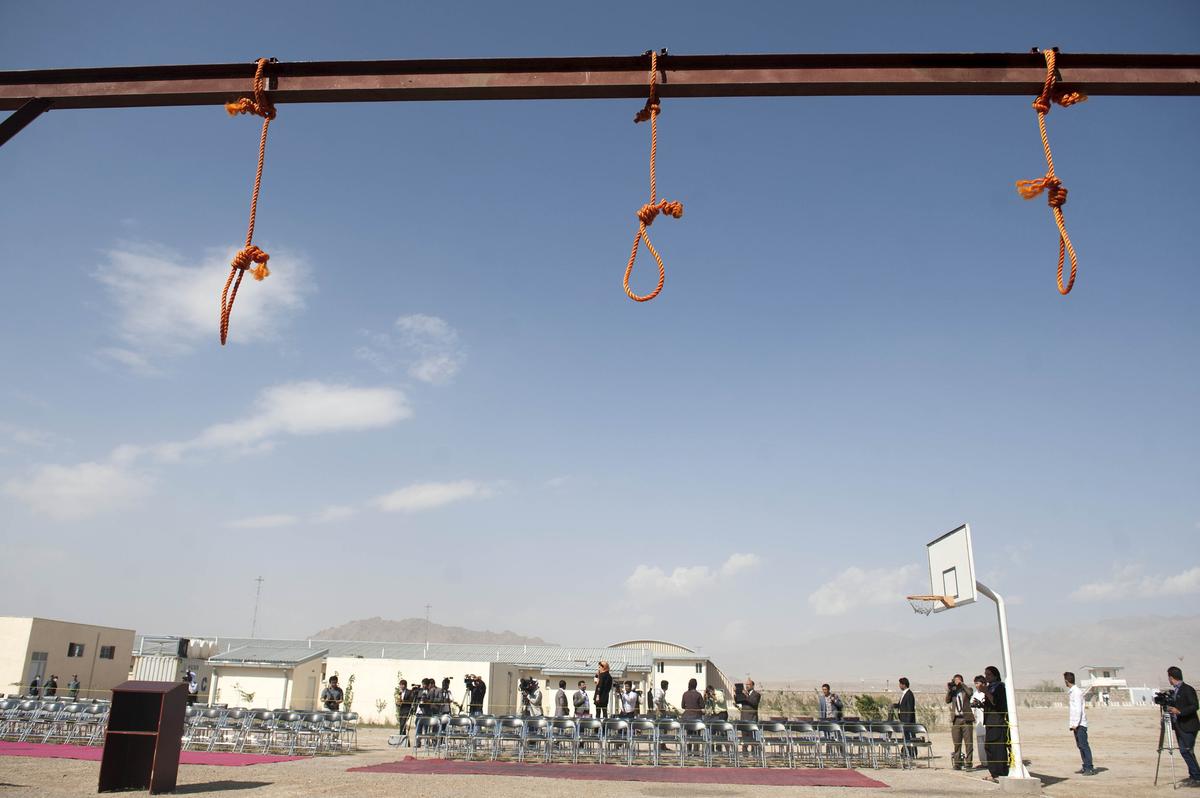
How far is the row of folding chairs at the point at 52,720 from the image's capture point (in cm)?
1458

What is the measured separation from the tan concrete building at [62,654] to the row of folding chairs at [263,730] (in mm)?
11523

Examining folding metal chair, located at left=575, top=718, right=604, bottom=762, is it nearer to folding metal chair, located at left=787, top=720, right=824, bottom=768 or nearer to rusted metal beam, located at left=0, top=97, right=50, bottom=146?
folding metal chair, located at left=787, top=720, right=824, bottom=768

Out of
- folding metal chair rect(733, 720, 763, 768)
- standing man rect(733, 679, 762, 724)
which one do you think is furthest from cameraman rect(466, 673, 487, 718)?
folding metal chair rect(733, 720, 763, 768)

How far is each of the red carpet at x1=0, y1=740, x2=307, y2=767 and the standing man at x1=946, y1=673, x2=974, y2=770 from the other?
1042 centimetres

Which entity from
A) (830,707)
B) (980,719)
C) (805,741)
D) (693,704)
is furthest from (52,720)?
(980,719)

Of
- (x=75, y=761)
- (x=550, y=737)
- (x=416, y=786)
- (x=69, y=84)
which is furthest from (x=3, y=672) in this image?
(x=69, y=84)

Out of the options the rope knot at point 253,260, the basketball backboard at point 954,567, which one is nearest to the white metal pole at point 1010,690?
the basketball backboard at point 954,567

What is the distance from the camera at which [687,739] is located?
42.6ft

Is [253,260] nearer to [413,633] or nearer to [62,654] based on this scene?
[62,654]

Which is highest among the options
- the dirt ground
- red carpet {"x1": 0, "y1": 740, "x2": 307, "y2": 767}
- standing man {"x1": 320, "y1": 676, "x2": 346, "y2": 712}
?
standing man {"x1": 320, "y1": 676, "x2": 346, "y2": 712}

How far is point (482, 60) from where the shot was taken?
586 cm

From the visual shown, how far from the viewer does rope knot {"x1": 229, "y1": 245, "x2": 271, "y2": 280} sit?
234 inches

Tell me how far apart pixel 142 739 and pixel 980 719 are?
11299 mm

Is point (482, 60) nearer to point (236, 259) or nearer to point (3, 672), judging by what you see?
point (236, 259)
